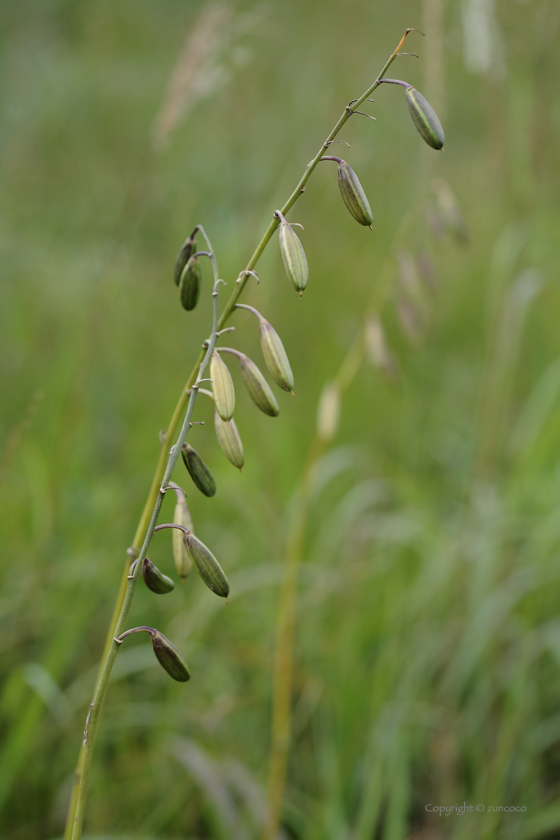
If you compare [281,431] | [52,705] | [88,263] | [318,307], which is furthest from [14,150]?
[52,705]

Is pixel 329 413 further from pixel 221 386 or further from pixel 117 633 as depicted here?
pixel 117 633

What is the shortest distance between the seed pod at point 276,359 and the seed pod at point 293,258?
7 centimetres

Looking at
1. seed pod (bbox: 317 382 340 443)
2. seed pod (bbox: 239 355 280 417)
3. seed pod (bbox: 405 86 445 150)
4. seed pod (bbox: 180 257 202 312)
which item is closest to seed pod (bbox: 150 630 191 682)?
seed pod (bbox: 239 355 280 417)

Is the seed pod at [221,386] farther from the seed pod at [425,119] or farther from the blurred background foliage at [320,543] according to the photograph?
the blurred background foliage at [320,543]

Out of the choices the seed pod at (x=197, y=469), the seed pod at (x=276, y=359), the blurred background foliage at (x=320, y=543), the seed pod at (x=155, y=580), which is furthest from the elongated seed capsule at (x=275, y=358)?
the blurred background foliage at (x=320, y=543)

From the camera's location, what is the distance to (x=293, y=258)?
0.78 m

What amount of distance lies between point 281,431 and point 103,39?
3228 mm

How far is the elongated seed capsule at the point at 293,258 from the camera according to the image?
78 cm

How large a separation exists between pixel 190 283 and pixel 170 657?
47cm

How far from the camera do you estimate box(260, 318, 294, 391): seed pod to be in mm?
790

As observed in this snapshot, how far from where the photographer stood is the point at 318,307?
4352mm

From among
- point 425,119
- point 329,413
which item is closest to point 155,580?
point 425,119

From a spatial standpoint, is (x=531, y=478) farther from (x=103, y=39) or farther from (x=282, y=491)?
(x=103, y=39)

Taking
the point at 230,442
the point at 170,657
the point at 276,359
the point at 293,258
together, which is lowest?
the point at 170,657
